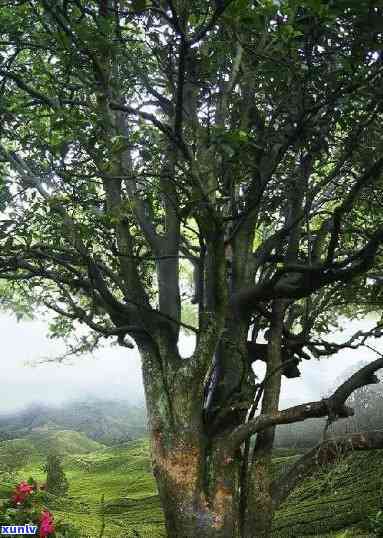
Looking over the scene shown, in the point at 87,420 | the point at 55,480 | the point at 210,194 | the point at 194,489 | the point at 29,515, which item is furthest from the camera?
the point at 87,420

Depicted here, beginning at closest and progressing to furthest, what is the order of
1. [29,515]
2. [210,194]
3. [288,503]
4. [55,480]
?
[210,194], [29,515], [288,503], [55,480]

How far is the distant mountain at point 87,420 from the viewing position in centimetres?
2830

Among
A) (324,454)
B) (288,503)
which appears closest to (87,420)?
(288,503)

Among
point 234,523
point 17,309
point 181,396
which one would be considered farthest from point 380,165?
point 17,309

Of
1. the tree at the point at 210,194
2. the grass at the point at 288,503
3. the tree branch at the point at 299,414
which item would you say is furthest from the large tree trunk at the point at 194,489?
the grass at the point at 288,503

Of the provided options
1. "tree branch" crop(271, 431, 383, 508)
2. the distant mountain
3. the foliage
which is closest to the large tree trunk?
"tree branch" crop(271, 431, 383, 508)

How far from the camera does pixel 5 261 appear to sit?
5816mm

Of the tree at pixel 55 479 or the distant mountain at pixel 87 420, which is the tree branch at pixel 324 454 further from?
the distant mountain at pixel 87 420

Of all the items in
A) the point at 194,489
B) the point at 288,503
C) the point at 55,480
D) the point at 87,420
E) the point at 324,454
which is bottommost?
the point at 87,420

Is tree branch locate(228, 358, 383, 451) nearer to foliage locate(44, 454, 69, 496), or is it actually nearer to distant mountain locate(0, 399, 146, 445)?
foliage locate(44, 454, 69, 496)

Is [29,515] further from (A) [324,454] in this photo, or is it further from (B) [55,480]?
(B) [55,480]

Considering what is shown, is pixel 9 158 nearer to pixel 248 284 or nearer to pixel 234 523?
pixel 248 284

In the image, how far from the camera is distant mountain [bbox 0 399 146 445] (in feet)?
92.8

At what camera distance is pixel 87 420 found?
31906 millimetres
